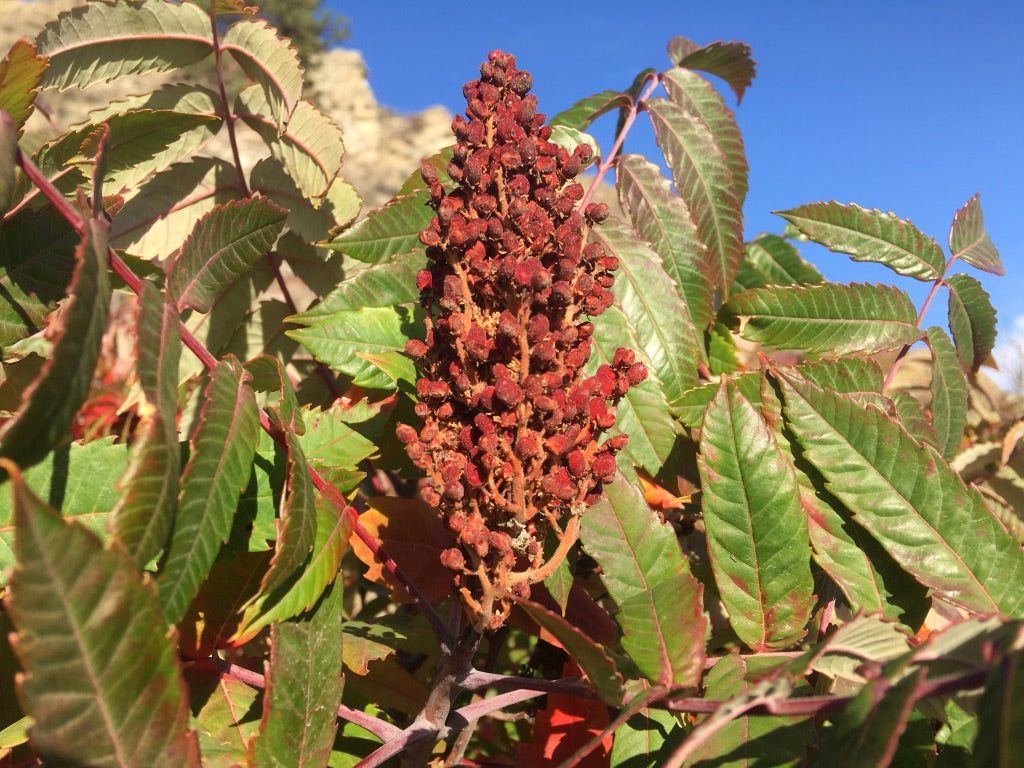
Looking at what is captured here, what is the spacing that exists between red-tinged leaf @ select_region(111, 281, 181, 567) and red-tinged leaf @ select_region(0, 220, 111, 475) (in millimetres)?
58

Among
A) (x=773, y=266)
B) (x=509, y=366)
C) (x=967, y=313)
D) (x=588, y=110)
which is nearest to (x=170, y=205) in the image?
(x=588, y=110)

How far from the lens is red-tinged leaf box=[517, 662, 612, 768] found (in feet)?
4.17

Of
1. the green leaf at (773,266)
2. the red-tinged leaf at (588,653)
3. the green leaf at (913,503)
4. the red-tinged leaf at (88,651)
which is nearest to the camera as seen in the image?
the red-tinged leaf at (88,651)

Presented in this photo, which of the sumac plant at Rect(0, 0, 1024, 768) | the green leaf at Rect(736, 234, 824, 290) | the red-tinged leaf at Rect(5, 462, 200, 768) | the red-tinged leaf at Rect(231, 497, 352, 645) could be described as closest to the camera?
the red-tinged leaf at Rect(5, 462, 200, 768)

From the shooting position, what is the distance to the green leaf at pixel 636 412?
1.30 meters

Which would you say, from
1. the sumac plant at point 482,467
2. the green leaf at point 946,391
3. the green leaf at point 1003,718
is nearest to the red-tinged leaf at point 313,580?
the sumac plant at point 482,467

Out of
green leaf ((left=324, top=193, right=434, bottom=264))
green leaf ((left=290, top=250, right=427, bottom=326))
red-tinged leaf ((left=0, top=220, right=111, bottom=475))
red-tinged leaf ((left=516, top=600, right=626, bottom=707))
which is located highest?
green leaf ((left=324, top=193, right=434, bottom=264))

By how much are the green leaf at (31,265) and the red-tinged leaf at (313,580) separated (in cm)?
52

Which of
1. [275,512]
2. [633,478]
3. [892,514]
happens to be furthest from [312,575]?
[892,514]

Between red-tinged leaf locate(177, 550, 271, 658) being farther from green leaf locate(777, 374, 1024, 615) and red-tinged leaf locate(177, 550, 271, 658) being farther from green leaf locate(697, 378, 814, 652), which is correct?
green leaf locate(777, 374, 1024, 615)

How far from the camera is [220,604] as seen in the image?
1117 millimetres

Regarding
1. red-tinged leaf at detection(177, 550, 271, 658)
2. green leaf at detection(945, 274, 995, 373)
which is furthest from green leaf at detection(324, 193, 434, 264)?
green leaf at detection(945, 274, 995, 373)

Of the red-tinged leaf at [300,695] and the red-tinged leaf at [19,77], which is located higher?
the red-tinged leaf at [19,77]

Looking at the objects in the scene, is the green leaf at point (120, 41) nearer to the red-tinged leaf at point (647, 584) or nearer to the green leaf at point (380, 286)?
the green leaf at point (380, 286)
